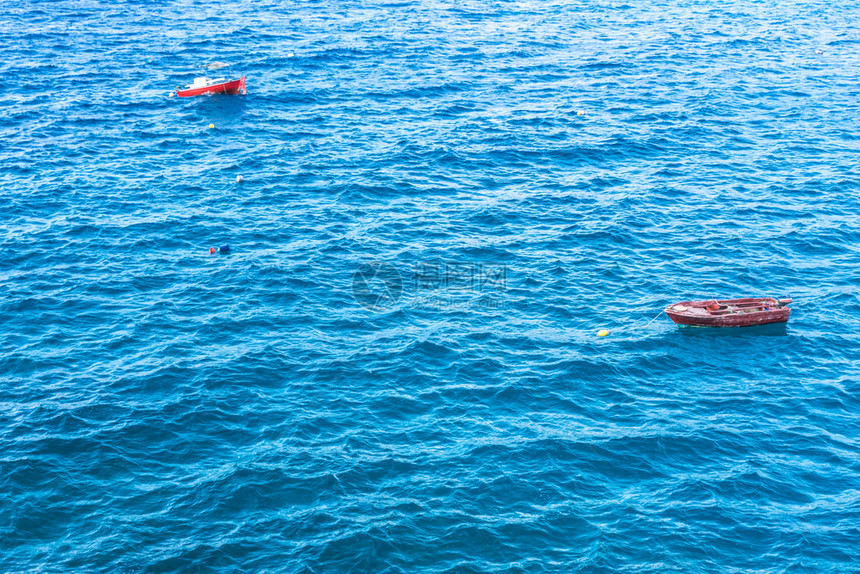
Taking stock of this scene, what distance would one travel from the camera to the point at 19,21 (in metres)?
113

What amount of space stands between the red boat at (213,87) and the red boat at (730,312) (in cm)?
5775

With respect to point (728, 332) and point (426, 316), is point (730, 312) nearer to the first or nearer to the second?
point (728, 332)

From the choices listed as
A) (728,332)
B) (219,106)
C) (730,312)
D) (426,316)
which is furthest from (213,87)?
(728,332)

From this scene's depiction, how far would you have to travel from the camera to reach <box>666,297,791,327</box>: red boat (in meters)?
50.5

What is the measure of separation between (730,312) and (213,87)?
203 feet

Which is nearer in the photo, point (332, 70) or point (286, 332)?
point (286, 332)

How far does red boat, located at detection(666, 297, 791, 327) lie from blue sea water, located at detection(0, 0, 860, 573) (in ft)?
3.66

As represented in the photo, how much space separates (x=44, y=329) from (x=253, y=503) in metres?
22.8

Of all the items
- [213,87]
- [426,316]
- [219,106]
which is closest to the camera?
[426,316]

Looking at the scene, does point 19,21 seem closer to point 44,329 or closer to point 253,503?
Answer: point 44,329

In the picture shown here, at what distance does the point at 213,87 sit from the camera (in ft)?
282

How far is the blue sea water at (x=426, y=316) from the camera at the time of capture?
122ft

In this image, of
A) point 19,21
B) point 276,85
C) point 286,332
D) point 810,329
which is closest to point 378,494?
point 286,332

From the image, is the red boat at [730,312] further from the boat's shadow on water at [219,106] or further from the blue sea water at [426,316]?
the boat's shadow on water at [219,106]
